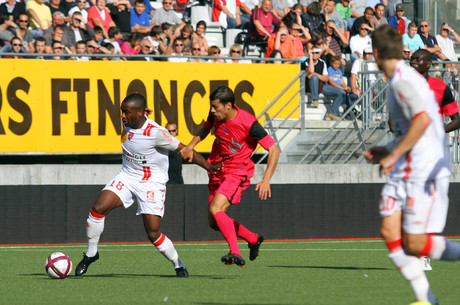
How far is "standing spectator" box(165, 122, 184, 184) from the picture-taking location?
17.3 metres

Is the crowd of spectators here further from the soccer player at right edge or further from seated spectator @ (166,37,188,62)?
the soccer player at right edge

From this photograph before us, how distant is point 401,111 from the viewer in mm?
7020

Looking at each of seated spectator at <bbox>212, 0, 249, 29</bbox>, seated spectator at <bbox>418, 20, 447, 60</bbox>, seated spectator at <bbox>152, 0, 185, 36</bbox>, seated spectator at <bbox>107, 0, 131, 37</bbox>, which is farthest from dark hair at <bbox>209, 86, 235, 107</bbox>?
seated spectator at <bbox>418, 20, 447, 60</bbox>

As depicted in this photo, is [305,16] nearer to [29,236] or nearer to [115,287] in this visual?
[29,236]

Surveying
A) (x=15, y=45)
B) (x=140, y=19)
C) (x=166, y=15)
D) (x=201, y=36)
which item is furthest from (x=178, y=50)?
(x=15, y=45)

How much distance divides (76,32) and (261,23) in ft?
12.9

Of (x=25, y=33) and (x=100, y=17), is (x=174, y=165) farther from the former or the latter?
(x=100, y=17)

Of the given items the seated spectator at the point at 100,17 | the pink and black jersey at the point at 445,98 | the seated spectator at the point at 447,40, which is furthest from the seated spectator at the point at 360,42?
the pink and black jersey at the point at 445,98

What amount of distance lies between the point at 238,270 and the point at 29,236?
634cm

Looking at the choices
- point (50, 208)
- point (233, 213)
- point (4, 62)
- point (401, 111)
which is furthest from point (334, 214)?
point (401, 111)

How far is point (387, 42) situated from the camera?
705cm

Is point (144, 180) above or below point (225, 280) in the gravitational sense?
above

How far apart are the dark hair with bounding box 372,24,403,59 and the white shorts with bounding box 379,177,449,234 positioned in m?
0.89

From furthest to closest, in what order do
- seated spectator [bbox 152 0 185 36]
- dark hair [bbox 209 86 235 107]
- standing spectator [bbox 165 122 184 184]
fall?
seated spectator [bbox 152 0 185 36], standing spectator [bbox 165 122 184 184], dark hair [bbox 209 86 235 107]
